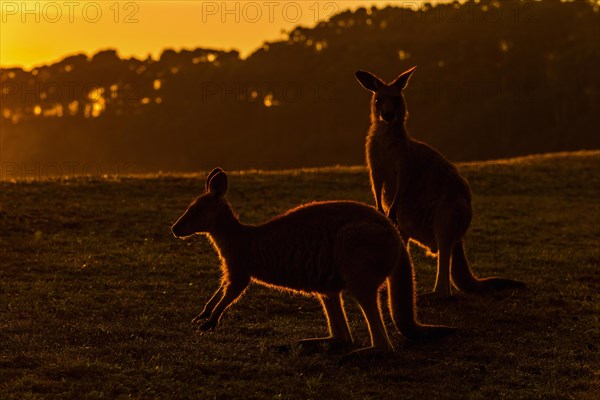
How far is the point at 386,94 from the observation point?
29.2 feet

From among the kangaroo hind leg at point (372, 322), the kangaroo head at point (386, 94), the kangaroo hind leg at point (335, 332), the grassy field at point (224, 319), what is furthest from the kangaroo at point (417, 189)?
the kangaroo hind leg at point (372, 322)

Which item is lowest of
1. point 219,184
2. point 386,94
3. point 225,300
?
point 225,300

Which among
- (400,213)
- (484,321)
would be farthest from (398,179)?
(484,321)

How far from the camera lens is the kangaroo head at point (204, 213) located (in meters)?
6.82

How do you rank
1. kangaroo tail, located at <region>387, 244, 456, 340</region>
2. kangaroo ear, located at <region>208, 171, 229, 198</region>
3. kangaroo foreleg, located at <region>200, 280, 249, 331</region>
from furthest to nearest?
kangaroo tail, located at <region>387, 244, 456, 340</region>
kangaroo ear, located at <region>208, 171, 229, 198</region>
kangaroo foreleg, located at <region>200, 280, 249, 331</region>

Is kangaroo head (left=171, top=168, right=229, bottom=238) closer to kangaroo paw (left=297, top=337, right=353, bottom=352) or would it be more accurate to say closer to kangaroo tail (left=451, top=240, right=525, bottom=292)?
kangaroo paw (left=297, top=337, right=353, bottom=352)

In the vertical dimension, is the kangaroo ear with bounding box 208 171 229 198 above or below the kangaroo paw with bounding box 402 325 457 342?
above

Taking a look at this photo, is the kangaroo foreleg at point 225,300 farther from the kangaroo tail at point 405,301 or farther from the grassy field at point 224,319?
the kangaroo tail at point 405,301

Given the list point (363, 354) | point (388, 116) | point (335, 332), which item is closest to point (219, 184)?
point (335, 332)

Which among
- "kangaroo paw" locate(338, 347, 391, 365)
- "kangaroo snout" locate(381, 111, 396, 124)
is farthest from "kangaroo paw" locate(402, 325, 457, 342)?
"kangaroo snout" locate(381, 111, 396, 124)

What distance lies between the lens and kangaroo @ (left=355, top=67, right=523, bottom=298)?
29.1ft

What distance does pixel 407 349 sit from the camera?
7117mm

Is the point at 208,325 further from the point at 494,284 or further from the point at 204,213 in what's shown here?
the point at 494,284

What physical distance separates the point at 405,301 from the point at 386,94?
8.85 feet
